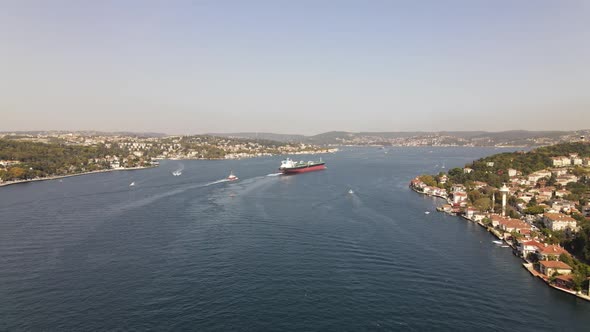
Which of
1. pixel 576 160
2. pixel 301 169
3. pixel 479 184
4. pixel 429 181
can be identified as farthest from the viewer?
pixel 301 169

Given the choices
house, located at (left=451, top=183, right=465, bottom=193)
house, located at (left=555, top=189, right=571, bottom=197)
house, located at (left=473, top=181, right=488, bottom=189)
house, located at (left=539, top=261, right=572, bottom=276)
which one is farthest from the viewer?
house, located at (left=473, top=181, right=488, bottom=189)

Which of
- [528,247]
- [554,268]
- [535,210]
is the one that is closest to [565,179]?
[535,210]

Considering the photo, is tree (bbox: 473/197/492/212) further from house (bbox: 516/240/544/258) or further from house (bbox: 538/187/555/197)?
house (bbox: 516/240/544/258)

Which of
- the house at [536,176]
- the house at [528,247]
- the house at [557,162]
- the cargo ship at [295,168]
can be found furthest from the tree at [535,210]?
the cargo ship at [295,168]

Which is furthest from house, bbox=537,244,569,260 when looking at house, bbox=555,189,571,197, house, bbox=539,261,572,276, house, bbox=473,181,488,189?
house, bbox=473,181,488,189

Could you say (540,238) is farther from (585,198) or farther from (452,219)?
(585,198)

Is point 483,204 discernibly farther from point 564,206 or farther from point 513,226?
point 513,226

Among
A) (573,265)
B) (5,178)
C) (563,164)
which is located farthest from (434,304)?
(5,178)
